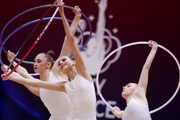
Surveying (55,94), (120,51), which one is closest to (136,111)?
(55,94)

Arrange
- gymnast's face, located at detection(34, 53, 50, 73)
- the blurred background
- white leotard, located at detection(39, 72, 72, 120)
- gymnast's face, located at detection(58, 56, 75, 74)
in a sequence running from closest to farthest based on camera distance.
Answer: gymnast's face, located at detection(58, 56, 75, 74) < white leotard, located at detection(39, 72, 72, 120) < gymnast's face, located at detection(34, 53, 50, 73) < the blurred background

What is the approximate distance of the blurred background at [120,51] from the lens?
247 inches

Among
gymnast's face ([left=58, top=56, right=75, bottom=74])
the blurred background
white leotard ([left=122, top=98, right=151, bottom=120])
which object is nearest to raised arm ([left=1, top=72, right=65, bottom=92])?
gymnast's face ([left=58, top=56, right=75, bottom=74])

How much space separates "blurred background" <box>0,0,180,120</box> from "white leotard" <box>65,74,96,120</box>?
8.39 ft

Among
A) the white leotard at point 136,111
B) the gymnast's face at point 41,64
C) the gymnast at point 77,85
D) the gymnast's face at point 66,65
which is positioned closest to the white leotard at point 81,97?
the gymnast at point 77,85

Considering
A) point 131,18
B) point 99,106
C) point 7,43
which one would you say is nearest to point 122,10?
point 131,18

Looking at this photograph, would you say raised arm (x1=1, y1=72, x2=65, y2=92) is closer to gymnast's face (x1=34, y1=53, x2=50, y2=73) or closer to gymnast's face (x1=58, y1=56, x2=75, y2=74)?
gymnast's face (x1=58, y1=56, x2=75, y2=74)

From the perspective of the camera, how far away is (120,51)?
6469mm

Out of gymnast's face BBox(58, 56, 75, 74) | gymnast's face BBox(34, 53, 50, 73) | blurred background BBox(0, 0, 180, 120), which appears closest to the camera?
gymnast's face BBox(58, 56, 75, 74)

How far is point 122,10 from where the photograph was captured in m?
6.51

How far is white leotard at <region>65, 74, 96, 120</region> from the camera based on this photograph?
3.81 meters

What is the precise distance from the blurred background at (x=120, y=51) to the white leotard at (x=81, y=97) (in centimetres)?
256

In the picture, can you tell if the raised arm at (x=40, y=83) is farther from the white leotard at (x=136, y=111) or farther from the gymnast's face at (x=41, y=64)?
the white leotard at (x=136, y=111)

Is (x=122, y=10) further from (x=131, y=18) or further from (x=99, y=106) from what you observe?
(x=99, y=106)
